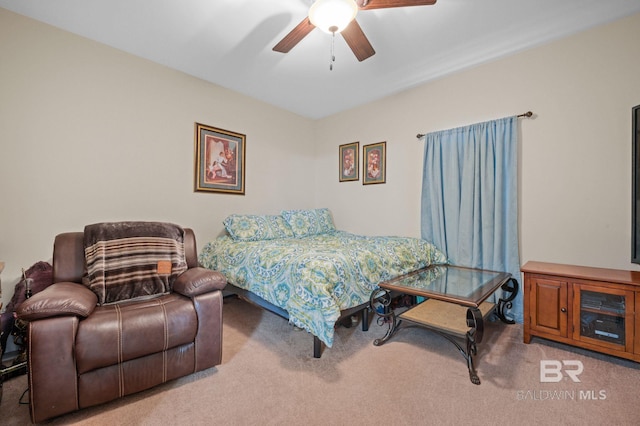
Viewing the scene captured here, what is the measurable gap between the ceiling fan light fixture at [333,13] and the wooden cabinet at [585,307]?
7.25 ft

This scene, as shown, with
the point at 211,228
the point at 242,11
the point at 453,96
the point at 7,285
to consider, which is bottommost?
the point at 7,285

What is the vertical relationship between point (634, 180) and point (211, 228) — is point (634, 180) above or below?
above

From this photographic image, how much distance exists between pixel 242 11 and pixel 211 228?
2.19m

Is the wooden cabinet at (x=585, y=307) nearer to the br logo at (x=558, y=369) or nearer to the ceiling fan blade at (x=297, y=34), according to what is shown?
the br logo at (x=558, y=369)

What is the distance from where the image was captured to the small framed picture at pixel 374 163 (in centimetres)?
360

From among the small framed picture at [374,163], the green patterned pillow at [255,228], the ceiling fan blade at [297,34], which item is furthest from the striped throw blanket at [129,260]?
the small framed picture at [374,163]

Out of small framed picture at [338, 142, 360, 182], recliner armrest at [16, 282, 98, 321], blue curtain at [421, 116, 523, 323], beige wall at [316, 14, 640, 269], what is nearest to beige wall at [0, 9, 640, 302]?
beige wall at [316, 14, 640, 269]

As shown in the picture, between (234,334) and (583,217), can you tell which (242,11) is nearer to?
(234,334)

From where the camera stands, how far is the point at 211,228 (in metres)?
3.27

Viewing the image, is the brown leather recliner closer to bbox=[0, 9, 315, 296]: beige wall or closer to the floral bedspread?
the floral bedspread

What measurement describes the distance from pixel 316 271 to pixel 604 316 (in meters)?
1.98

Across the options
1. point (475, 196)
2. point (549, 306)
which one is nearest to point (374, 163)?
point (475, 196)

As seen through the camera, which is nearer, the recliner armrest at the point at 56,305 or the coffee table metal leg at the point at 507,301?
the recliner armrest at the point at 56,305

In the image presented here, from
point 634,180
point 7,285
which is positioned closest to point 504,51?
point 634,180
